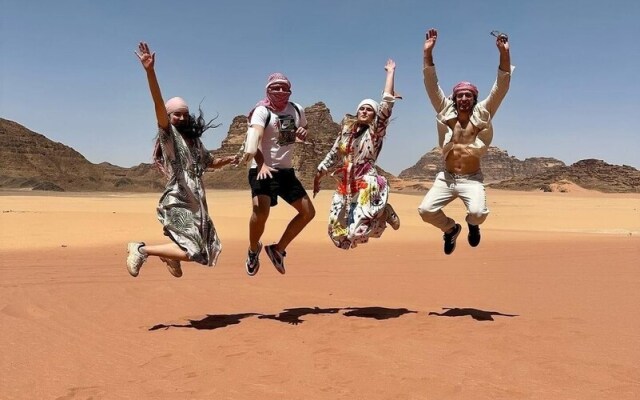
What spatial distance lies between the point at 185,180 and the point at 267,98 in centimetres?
144

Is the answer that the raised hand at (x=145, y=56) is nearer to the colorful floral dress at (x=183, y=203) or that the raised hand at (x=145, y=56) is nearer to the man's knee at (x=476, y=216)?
the colorful floral dress at (x=183, y=203)

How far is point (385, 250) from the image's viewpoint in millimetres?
13688

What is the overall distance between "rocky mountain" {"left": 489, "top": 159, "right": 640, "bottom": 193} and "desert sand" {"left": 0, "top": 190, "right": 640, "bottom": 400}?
91.8 m

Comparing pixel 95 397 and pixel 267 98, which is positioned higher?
pixel 267 98

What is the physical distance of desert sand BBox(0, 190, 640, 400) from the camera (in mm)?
3910

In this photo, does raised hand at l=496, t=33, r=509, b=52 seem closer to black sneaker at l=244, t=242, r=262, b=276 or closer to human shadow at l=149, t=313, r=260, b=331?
black sneaker at l=244, t=242, r=262, b=276

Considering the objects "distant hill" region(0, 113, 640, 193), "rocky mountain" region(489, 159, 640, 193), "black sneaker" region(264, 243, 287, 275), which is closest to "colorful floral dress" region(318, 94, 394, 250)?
"black sneaker" region(264, 243, 287, 275)

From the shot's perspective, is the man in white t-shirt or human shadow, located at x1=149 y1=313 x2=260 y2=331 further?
the man in white t-shirt

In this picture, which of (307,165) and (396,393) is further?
→ (307,165)

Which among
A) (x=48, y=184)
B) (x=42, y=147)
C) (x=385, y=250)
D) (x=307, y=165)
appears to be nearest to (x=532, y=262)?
(x=385, y=250)

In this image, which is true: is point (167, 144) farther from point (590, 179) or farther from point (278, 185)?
point (590, 179)

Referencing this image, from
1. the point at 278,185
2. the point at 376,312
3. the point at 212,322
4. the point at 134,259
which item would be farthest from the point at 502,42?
the point at 134,259

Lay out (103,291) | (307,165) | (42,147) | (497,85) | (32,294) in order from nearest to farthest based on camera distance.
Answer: (497,85) → (32,294) → (103,291) → (307,165) → (42,147)

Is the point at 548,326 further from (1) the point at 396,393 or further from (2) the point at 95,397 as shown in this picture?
(2) the point at 95,397
